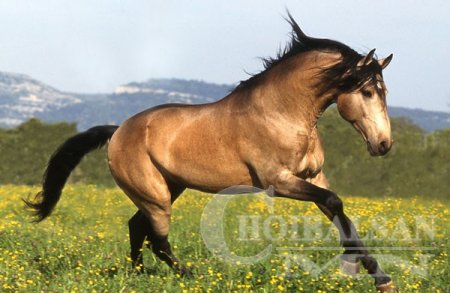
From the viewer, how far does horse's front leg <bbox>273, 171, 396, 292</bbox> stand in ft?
18.7

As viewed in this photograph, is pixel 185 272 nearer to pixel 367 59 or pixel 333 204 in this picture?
pixel 333 204

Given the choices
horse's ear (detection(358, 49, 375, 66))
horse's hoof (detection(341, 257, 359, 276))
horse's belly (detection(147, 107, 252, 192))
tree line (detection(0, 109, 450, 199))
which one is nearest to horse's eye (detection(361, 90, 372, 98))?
horse's ear (detection(358, 49, 375, 66))

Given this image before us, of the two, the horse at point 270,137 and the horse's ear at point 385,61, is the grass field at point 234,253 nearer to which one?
the horse at point 270,137

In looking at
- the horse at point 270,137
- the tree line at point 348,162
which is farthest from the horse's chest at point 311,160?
the tree line at point 348,162

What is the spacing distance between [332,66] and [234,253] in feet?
8.37

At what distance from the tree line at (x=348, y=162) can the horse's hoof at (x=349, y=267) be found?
71.6 ft

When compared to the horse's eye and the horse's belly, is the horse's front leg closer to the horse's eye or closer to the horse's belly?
the horse's belly

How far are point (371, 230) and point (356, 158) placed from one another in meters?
20.6

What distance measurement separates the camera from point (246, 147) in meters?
6.10

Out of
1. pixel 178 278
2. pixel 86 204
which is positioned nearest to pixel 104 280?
pixel 178 278

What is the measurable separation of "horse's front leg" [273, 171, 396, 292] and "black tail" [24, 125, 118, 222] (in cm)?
274

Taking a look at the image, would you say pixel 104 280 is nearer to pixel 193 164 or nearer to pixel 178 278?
pixel 178 278

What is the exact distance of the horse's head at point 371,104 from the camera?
5641mm

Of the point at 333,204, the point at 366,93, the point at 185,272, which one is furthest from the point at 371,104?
the point at 185,272
